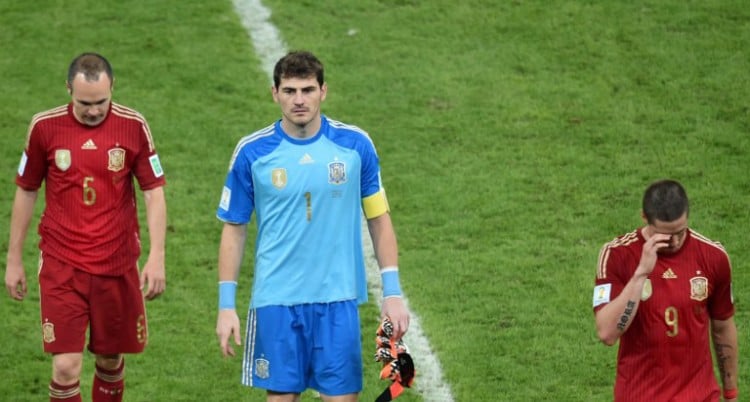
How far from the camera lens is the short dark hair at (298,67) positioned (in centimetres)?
751

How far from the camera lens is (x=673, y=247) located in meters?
7.23

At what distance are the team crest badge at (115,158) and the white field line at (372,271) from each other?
2.40 meters

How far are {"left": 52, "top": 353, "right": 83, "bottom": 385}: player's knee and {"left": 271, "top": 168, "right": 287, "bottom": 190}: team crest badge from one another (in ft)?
6.15

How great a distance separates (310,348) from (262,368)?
26 centimetres

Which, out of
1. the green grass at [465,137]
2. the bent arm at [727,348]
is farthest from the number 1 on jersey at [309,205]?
the green grass at [465,137]

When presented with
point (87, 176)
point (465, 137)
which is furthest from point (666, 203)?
point (465, 137)

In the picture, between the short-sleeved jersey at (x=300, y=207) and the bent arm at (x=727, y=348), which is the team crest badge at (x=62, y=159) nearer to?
the short-sleeved jersey at (x=300, y=207)

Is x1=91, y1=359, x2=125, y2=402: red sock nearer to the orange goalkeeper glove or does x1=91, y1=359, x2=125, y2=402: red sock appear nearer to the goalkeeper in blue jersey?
the goalkeeper in blue jersey

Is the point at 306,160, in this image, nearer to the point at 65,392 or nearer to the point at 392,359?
the point at 392,359

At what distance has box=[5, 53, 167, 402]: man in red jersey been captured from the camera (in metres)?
8.61

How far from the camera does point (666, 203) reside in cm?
700

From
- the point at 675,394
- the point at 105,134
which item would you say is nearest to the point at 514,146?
the point at 105,134

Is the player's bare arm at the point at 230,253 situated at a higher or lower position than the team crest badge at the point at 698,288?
higher

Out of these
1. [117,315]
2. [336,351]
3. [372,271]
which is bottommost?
[336,351]
